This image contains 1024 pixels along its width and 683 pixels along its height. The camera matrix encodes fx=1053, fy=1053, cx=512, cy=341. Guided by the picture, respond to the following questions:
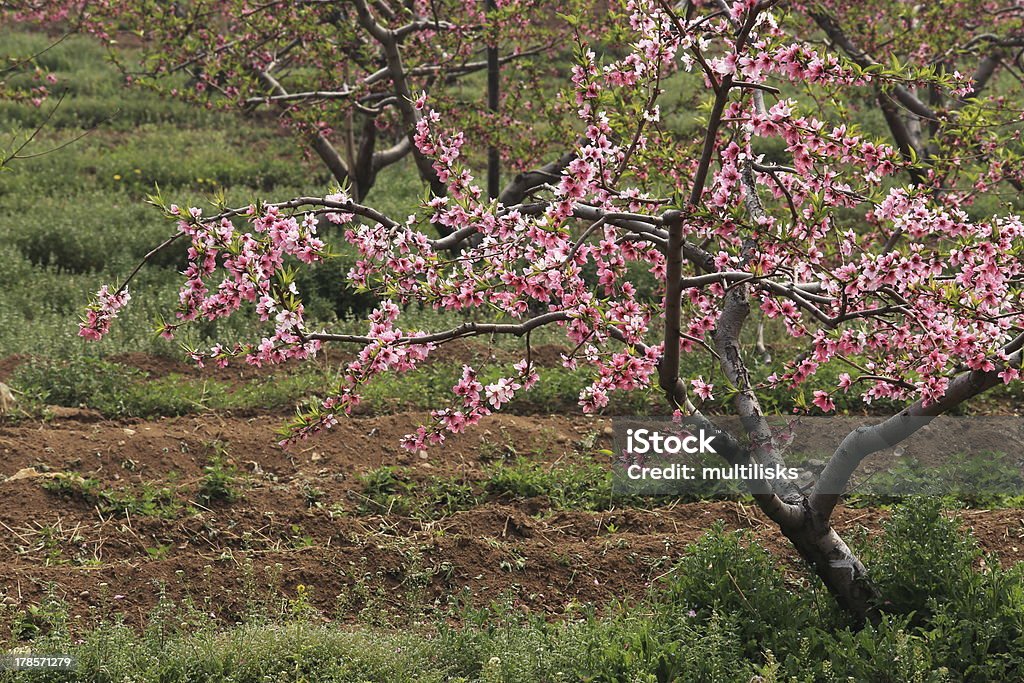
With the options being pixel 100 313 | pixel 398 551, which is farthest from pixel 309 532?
pixel 100 313

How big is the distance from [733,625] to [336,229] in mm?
8182

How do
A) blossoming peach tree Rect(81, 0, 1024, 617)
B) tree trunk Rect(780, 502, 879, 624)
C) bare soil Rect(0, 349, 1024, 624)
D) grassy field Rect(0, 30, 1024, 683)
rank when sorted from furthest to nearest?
bare soil Rect(0, 349, 1024, 624) < tree trunk Rect(780, 502, 879, 624) < grassy field Rect(0, 30, 1024, 683) < blossoming peach tree Rect(81, 0, 1024, 617)

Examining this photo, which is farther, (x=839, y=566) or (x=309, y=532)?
(x=309, y=532)

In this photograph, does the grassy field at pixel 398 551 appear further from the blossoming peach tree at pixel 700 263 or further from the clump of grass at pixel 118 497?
the blossoming peach tree at pixel 700 263

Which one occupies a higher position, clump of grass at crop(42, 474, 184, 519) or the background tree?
the background tree

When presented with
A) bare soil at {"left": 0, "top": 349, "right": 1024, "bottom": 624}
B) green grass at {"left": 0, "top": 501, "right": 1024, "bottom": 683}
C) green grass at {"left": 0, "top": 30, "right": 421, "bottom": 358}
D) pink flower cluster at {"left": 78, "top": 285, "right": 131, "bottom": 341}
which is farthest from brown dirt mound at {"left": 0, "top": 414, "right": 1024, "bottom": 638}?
green grass at {"left": 0, "top": 30, "right": 421, "bottom": 358}

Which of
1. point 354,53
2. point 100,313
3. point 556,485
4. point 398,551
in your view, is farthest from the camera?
point 354,53

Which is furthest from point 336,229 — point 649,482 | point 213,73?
point 649,482

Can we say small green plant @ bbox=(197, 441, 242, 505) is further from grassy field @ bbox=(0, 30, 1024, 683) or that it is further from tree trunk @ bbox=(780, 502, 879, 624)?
tree trunk @ bbox=(780, 502, 879, 624)

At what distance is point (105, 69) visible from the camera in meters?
19.5

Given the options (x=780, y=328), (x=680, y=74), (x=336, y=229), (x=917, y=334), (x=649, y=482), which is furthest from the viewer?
(x=680, y=74)

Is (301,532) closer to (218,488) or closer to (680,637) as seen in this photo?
(218,488)

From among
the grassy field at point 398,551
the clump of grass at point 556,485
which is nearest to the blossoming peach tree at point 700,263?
the grassy field at point 398,551

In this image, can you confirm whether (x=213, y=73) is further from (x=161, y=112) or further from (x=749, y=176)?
(x=161, y=112)
